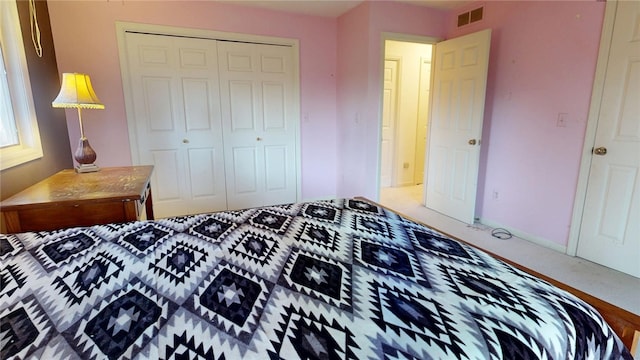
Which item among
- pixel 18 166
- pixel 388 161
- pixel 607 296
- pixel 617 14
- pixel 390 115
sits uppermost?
pixel 617 14

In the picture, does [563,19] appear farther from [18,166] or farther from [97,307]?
[18,166]

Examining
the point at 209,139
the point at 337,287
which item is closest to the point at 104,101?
the point at 209,139

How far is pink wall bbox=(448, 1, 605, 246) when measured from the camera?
2.46 m

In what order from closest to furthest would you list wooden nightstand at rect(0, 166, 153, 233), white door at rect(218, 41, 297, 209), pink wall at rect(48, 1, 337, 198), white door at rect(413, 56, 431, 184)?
wooden nightstand at rect(0, 166, 153, 233)
pink wall at rect(48, 1, 337, 198)
white door at rect(218, 41, 297, 209)
white door at rect(413, 56, 431, 184)

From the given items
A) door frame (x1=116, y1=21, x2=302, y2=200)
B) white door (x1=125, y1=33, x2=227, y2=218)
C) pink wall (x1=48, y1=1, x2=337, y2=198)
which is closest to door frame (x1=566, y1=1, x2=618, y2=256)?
pink wall (x1=48, y1=1, x2=337, y2=198)

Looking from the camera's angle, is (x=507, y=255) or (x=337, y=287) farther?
(x=507, y=255)

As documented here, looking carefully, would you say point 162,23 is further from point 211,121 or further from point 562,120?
point 562,120

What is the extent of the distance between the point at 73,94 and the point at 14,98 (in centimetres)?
42

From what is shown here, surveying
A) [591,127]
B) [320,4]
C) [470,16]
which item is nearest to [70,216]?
[320,4]

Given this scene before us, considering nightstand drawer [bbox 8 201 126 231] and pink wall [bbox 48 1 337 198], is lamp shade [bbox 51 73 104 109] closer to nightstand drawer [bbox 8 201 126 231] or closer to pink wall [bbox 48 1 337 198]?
nightstand drawer [bbox 8 201 126 231]

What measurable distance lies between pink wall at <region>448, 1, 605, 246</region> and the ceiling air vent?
0.05 meters

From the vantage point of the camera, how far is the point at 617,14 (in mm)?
2195

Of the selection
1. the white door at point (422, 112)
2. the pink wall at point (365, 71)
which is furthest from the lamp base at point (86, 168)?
the white door at point (422, 112)

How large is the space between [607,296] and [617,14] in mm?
1923
